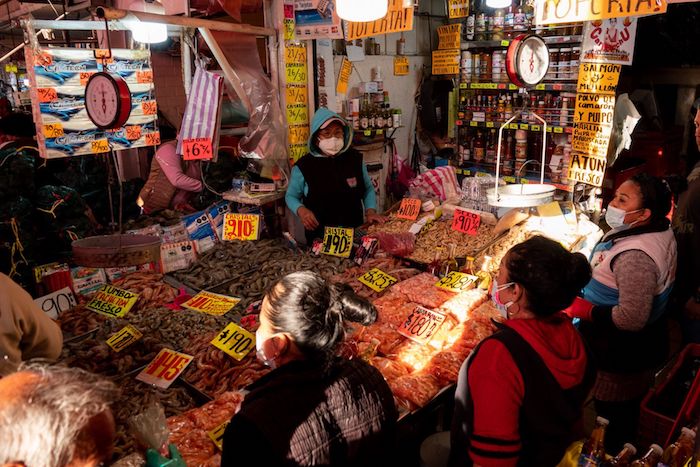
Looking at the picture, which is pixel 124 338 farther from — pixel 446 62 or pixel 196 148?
pixel 446 62

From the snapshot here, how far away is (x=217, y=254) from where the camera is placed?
16.0 feet

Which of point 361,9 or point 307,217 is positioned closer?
point 361,9

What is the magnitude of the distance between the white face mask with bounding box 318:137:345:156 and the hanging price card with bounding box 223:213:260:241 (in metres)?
0.95

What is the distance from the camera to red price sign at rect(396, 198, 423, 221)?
5387 mm

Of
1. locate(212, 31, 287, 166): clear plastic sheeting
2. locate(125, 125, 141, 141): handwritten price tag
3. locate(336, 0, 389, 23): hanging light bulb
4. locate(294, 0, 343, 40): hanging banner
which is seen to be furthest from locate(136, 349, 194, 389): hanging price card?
locate(294, 0, 343, 40): hanging banner

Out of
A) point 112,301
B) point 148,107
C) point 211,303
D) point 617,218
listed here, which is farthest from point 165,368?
point 617,218

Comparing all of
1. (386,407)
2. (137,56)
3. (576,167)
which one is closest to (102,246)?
(386,407)

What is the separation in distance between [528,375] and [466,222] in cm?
301

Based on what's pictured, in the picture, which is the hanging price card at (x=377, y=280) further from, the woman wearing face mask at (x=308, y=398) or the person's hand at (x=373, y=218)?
the woman wearing face mask at (x=308, y=398)

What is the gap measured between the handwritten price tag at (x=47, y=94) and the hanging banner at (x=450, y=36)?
6436mm

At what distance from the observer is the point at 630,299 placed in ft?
10.3

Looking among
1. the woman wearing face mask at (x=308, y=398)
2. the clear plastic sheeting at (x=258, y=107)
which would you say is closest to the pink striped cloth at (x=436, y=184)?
the clear plastic sheeting at (x=258, y=107)

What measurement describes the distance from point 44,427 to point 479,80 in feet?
27.5

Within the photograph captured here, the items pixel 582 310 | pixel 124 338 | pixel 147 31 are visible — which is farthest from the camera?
pixel 147 31
